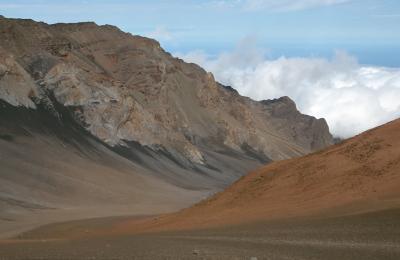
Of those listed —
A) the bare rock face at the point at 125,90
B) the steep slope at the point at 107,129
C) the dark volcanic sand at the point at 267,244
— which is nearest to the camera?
the dark volcanic sand at the point at 267,244

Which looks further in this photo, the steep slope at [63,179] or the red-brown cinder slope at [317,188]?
the steep slope at [63,179]

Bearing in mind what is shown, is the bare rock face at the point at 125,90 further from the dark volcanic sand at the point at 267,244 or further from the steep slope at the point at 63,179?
the dark volcanic sand at the point at 267,244

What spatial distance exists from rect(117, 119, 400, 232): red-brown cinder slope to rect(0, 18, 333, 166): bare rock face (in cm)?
6608

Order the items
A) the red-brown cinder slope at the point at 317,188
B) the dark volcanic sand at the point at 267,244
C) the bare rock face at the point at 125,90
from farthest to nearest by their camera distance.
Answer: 1. the bare rock face at the point at 125,90
2. the red-brown cinder slope at the point at 317,188
3. the dark volcanic sand at the point at 267,244

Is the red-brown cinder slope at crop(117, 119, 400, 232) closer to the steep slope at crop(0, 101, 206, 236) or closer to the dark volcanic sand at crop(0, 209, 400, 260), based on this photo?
the dark volcanic sand at crop(0, 209, 400, 260)

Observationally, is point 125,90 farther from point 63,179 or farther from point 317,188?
point 317,188

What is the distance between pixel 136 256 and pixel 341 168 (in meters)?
15.8

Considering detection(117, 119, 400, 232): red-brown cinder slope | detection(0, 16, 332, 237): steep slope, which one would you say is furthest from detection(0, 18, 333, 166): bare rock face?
detection(117, 119, 400, 232): red-brown cinder slope

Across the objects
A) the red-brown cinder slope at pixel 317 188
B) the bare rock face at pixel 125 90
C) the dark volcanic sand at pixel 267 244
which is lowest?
the dark volcanic sand at pixel 267 244

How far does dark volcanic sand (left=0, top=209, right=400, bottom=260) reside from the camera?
63.1ft

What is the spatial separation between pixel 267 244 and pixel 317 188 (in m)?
10.1

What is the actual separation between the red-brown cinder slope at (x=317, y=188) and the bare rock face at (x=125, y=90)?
66081mm

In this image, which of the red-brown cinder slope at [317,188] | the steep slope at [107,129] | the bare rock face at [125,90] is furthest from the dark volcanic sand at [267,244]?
the bare rock face at [125,90]

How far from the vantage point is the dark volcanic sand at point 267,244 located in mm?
19234
